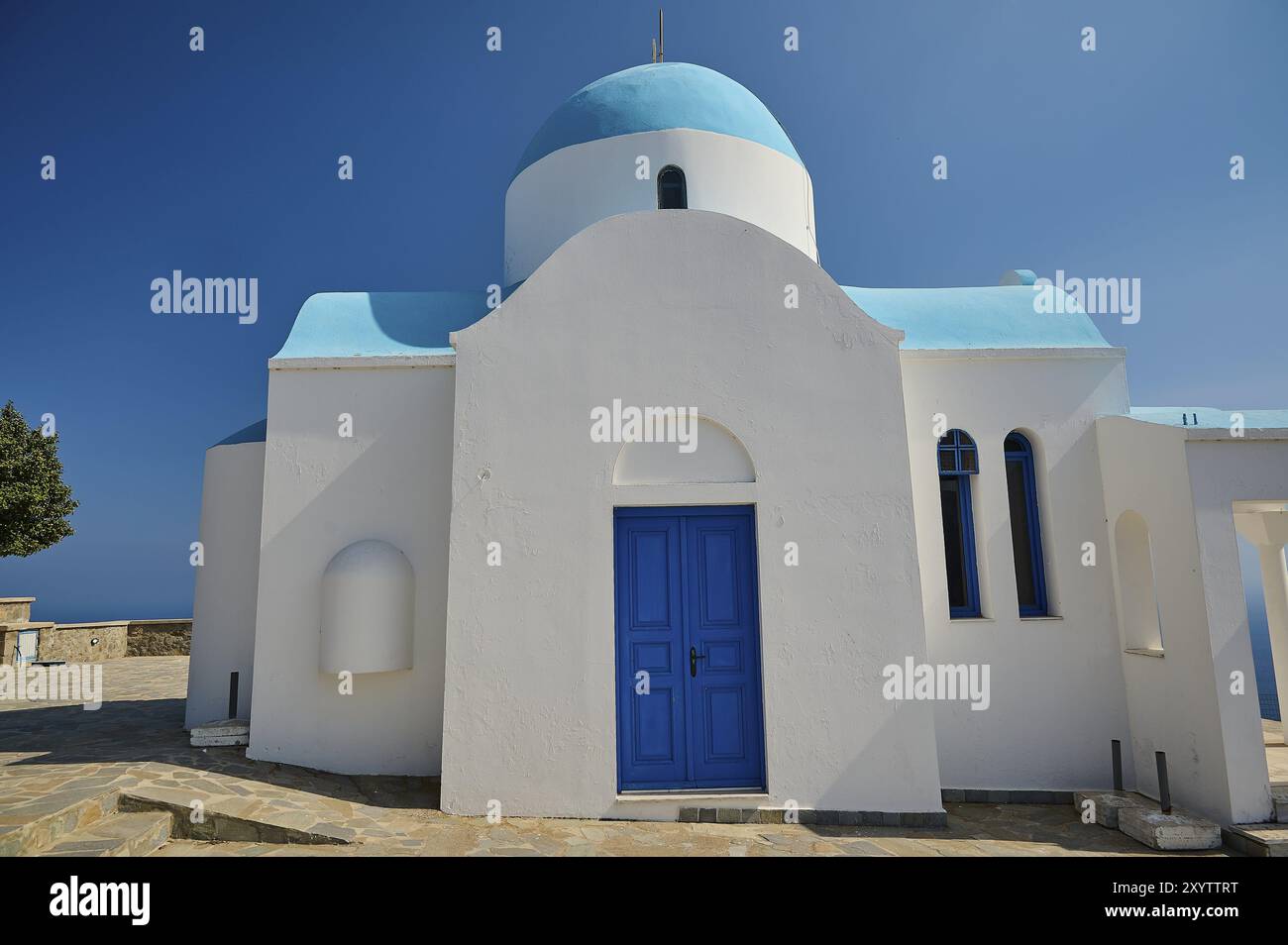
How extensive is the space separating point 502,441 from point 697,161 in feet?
16.6

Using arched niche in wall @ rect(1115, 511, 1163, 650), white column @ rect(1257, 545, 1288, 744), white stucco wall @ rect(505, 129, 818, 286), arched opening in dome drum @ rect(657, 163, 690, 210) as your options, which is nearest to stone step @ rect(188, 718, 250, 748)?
white stucco wall @ rect(505, 129, 818, 286)

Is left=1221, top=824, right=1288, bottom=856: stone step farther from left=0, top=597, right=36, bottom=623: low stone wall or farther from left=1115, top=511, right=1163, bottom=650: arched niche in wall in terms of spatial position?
left=0, top=597, right=36, bottom=623: low stone wall

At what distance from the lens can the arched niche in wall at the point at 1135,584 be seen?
7.73 meters

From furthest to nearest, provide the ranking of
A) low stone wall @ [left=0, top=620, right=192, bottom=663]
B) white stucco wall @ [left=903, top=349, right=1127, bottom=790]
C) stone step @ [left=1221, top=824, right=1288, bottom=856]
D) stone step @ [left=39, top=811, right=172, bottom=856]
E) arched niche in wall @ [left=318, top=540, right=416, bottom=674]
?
low stone wall @ [left=0, top=620, right=192, bottom=663] → white stucco wall @ [left=903, top=349, right=1127, bottom=790] → arched niche in wall @ [left=318, top=540, right=416, bottom=674] → stone step @ [left=1221, top=824, right=1288, bottom=856] → stone step @ [left=39, top=811, right=172, bottom=856]

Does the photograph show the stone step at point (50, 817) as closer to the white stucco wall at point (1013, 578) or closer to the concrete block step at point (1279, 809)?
the white stucco wall at point (1013, 578)

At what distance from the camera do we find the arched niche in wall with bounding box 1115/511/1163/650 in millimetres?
7730

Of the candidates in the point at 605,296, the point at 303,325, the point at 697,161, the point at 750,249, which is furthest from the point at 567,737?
the point at 697,161

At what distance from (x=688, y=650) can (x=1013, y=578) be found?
350 centimetres

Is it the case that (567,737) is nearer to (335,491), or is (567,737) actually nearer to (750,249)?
(335,491)

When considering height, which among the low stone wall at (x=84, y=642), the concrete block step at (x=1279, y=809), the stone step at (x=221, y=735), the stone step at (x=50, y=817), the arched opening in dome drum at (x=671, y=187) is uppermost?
the arched opening in dome drum at (x=671, y=187)

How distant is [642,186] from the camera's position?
9.92m

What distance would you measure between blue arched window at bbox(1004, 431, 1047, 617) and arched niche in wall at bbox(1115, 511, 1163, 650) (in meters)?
0.71

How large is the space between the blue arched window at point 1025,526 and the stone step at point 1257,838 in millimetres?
2339

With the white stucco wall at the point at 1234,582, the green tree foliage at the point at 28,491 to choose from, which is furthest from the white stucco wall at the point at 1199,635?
the green tree foliage at the point at 28,491
